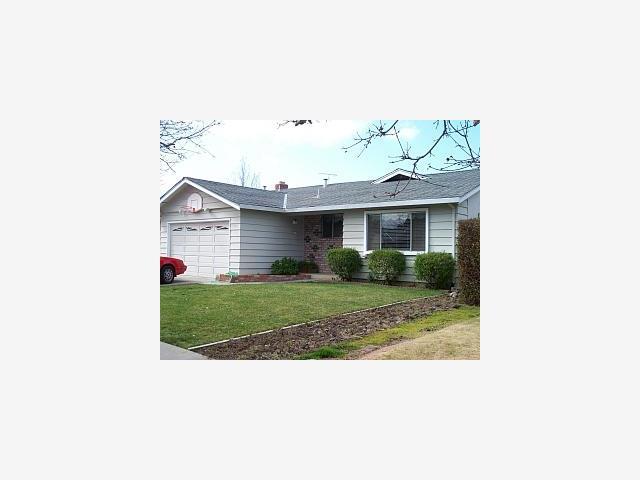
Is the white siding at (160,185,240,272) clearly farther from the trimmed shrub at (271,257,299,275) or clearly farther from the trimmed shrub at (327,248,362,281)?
the trimmed shrub at (327,248,362,281)

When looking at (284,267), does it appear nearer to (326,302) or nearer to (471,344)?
(326,302)

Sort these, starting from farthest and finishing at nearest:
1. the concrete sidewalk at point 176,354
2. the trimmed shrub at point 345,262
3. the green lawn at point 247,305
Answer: the trimmed shrub at point 345,262, the green lawn at point 247,305, the concrete sidewalk at point 176,354

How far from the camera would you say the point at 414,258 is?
1163 cm

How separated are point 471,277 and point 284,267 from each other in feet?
18.1

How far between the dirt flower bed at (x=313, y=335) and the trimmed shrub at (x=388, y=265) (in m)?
3.22

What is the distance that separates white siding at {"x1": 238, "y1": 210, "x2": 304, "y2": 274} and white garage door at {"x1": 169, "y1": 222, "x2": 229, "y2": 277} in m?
1.06

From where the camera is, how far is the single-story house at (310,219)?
9.46m

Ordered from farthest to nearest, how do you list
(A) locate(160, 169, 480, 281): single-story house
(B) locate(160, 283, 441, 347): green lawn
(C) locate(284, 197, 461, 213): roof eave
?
(C) locate(284, 197, 461, 213): roof eave
(A) locate(160, 169, 480, 281): single-story house
(B) locate(160, 283, 441, 347): green lawn

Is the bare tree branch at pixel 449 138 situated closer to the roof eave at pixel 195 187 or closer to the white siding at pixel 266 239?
the roof eave at pixel 195 187

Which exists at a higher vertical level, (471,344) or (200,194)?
(200,194)

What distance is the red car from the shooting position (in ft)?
24.9

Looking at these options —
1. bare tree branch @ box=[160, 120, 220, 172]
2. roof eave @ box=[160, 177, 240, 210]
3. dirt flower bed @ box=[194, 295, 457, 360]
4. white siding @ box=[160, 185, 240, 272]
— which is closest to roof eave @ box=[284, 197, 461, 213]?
white siding @ box=[160, 185, 240, 272]

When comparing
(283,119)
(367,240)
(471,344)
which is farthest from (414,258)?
(283,119)

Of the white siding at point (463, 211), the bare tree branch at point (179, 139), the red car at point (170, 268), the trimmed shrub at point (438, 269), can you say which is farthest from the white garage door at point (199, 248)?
the white siding at point (463, 211)
